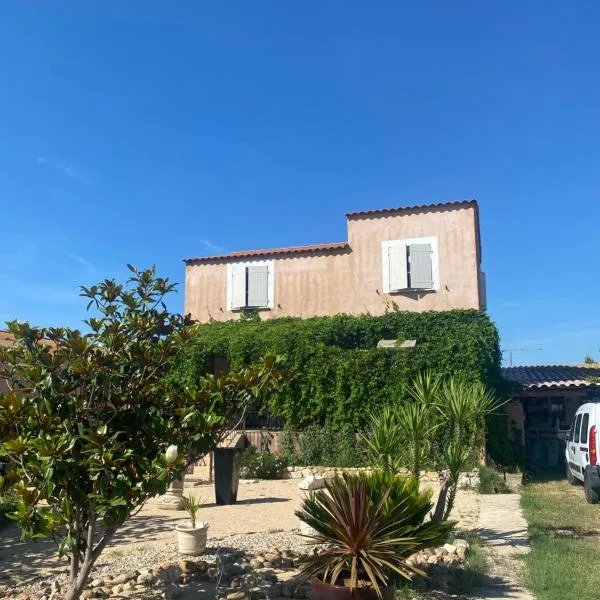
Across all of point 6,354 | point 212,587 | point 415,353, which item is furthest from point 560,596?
point 415,353

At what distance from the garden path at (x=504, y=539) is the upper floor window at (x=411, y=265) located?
703 cm

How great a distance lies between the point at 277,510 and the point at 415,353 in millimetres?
6608

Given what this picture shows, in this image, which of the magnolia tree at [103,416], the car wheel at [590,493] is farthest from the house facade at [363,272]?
the magnolia tree at [103,416]

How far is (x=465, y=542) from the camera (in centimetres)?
789

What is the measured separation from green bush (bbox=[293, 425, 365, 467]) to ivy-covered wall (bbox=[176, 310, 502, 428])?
323 mm

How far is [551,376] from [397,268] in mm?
6338

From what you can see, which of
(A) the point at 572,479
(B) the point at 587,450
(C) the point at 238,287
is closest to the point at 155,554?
(B) the point at 587,450

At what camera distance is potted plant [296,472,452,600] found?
188 inches

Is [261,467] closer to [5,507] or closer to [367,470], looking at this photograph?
[367,470]

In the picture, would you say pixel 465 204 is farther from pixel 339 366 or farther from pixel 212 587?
pixel 212 587

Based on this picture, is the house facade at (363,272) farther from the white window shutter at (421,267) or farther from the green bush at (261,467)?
the green bush at (261,467)

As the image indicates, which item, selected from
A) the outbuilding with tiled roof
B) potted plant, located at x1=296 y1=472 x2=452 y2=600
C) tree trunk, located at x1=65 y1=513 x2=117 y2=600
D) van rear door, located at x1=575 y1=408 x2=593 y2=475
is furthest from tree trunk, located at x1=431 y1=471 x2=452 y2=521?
the outbuilding with tiled roof

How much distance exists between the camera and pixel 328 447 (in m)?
16.2

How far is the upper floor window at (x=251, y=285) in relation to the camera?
65.7 feet
